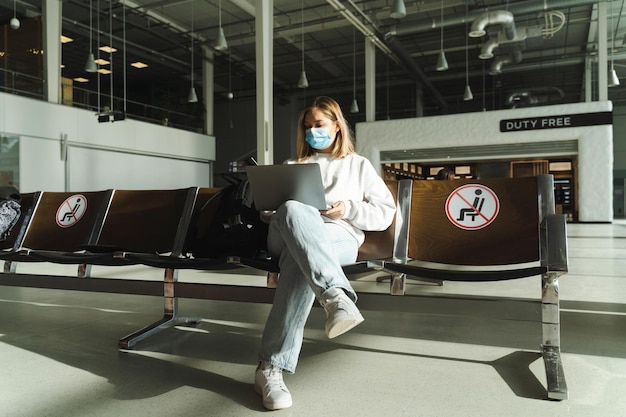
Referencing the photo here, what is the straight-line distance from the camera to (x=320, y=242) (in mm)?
1672

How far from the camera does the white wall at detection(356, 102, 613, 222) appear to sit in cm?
1323

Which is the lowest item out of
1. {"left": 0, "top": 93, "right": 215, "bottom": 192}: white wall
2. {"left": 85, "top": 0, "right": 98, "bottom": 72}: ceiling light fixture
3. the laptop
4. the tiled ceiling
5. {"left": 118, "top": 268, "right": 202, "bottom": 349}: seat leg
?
{"left": 118, "top": 268, "right": 202, "bottom": 349}: seat leg

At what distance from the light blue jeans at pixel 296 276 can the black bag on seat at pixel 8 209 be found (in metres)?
2.20

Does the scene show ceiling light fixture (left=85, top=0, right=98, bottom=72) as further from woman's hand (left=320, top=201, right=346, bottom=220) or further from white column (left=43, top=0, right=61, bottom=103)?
woman's hand (left=320, top=201, right=346, bottom=220)

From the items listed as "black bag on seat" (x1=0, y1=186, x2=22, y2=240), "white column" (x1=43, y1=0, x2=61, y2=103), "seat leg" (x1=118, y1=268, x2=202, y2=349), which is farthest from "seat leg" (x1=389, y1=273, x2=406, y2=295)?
"white column" (x1=43, y1=0, x2=61, y2=103)

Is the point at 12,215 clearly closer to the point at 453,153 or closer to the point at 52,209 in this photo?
the point at 52,209

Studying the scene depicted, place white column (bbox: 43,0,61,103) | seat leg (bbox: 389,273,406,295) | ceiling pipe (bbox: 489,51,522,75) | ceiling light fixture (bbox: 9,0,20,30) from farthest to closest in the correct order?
1. ceiling pipe (bbox: 489,51,522,75)
2. white column (bbox: 43,0,61,103)
3. ceiling light fixture (bbox: 9,0,20,30)
4. seat leg (bbox: 389,273,406,295)

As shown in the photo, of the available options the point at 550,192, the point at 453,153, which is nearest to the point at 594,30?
the point at 453,153

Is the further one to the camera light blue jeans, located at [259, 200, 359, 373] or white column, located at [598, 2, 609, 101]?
white column, located at [598, 2, 609, 101]

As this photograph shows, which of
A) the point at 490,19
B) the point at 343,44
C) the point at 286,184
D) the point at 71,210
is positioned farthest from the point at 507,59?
the point at 286,184

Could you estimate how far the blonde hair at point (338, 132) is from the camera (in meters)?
2.15

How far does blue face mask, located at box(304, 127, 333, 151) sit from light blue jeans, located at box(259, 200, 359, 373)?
1.64ft

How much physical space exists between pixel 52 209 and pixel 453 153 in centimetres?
1330

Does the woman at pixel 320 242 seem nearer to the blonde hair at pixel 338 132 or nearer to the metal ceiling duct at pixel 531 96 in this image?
the blonde hair at pixel 338 132
